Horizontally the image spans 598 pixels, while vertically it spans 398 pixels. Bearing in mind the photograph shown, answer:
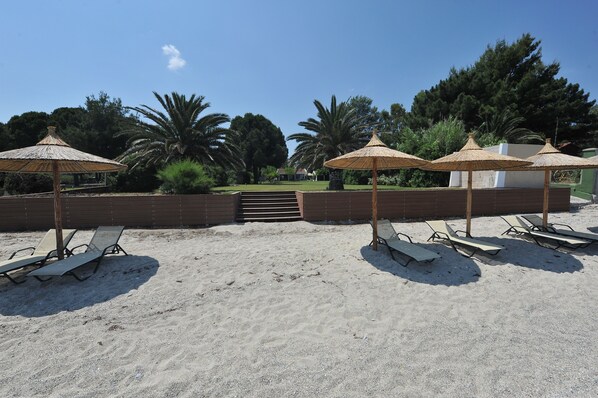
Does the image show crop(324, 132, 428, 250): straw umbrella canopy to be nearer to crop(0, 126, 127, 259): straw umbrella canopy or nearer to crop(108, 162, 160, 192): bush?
crop(0, 126, 127, 259): straw umbrella canopy

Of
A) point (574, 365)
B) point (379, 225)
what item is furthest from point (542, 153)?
point (574, 365)

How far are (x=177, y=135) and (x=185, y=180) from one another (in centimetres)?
721

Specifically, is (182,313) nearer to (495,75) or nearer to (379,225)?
(379,225)

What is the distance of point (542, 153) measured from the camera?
812 centimetres

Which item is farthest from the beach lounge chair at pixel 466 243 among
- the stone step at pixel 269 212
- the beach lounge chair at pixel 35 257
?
the beach lounge chair at pixel 35 257

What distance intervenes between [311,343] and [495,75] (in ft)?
125

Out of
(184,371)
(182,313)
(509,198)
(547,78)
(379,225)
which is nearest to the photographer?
(184,371)

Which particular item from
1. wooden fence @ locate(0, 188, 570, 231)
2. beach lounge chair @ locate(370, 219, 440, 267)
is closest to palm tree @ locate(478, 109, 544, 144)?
wooden fence @ locate(0, 188, 570, 231)

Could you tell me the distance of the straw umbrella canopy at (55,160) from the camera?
4930 mm

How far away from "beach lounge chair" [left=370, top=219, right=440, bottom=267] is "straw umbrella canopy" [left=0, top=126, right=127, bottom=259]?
6857 millimetres

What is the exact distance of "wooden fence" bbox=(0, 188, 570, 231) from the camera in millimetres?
10047

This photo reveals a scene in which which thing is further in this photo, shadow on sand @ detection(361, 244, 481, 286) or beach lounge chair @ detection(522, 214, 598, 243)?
beach lounge chair @ detection(522, 214, 598, 243)

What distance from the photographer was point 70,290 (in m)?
4.75

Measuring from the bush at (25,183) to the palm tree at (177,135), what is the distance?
4.31 meters
